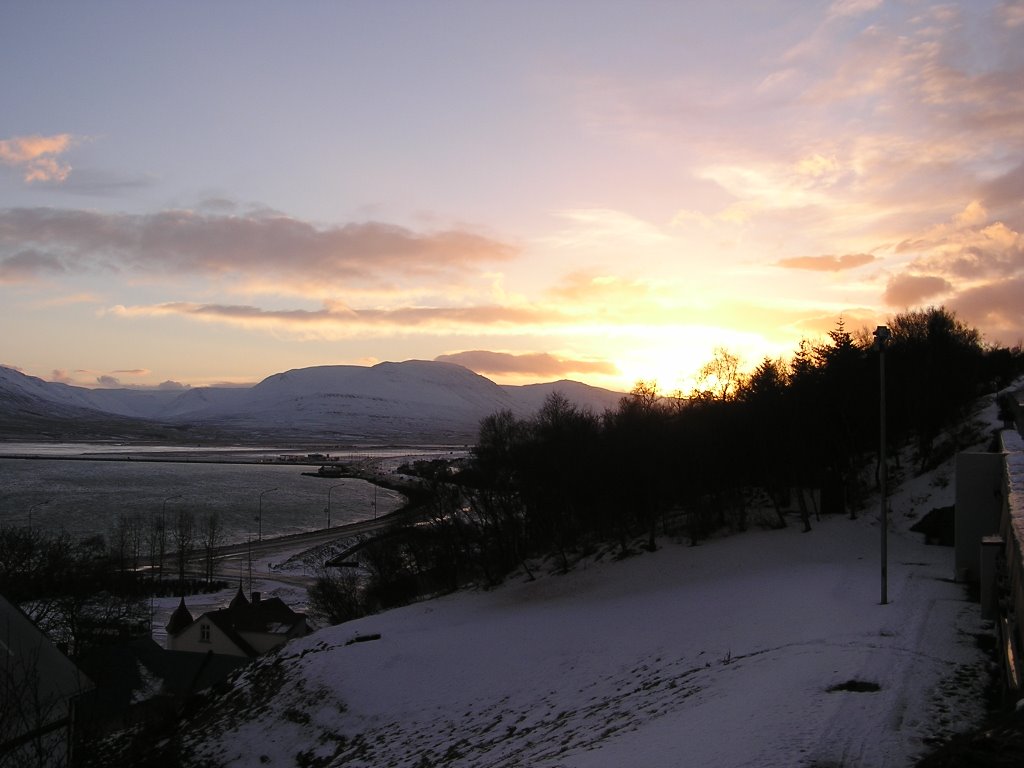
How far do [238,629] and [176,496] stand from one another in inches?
2796

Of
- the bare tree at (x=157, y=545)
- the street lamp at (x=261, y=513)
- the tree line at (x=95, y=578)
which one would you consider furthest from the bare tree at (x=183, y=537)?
the street lamp at (x=261, y=513)

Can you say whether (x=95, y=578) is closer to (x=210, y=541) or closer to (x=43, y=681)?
(x=210, y=541)

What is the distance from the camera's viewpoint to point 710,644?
19.5 meters

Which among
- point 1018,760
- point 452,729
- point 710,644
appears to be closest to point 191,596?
point 452,729

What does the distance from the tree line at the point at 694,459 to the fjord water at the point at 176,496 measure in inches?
1566

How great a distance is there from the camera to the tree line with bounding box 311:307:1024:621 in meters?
37.6

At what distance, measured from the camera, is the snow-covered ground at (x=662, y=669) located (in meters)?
10.9

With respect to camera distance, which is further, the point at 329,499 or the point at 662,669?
the point at 329,499

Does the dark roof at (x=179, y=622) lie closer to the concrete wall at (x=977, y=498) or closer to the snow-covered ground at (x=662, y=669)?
the snow-covered ground at (x=662, y=669)

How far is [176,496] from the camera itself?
344 ft

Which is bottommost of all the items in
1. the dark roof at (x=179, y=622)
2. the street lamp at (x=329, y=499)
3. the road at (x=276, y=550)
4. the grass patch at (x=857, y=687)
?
the road at (x=276, y=550)

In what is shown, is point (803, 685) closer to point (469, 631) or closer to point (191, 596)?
point (469, 631)

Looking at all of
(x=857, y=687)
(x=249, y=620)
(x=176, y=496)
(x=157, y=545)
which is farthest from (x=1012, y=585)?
A: (x=176, y=496)

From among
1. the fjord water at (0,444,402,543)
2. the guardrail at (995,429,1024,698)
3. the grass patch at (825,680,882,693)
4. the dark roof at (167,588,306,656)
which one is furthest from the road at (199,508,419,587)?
the grass patch at (825,680,882,693)
